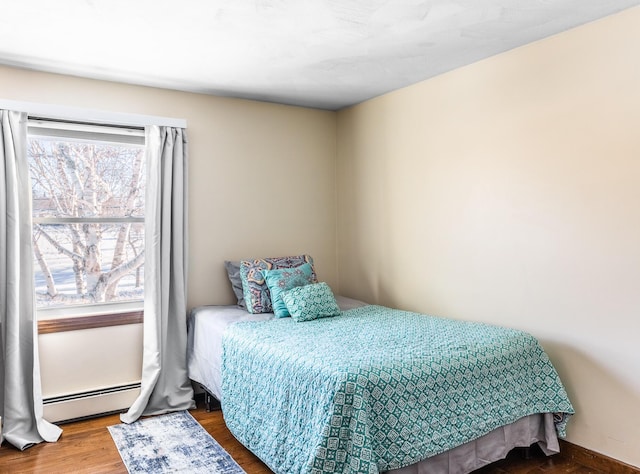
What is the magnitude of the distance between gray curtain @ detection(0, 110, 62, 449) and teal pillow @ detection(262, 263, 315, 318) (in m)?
1.55

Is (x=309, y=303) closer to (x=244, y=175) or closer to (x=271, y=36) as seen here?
(x=244, y=175)

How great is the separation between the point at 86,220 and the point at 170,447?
5.48ft

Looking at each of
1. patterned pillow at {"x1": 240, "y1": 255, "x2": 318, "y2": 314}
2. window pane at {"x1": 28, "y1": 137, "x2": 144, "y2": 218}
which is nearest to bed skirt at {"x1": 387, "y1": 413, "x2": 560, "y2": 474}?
patterned pillow at {"x1": 240, "y1": 255, "x2": 318, "y2": 314}

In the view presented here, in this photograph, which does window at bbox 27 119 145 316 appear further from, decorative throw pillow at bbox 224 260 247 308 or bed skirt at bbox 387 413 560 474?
bed skirt at bbox 387 413 560 474

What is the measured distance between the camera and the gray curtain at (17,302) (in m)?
3.05

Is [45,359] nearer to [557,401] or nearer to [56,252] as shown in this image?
[56,252]

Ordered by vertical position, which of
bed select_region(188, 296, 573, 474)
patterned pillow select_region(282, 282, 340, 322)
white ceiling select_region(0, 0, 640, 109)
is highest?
white ceiling select_region(0, 0, 640, 109)

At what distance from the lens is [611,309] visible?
259cm

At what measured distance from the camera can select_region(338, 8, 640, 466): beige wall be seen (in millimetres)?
2543

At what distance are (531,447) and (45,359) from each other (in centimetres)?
314

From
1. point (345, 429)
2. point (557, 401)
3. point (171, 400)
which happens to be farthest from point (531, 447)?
point (171, 400)

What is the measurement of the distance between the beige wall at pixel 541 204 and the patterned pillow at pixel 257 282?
0.96 meters

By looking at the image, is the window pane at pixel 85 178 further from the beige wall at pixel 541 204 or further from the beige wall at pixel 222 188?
the beige wall at pixel 541 204

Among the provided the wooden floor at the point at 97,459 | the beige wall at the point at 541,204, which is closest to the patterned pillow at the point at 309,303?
the beige wall at the point at 541,204
